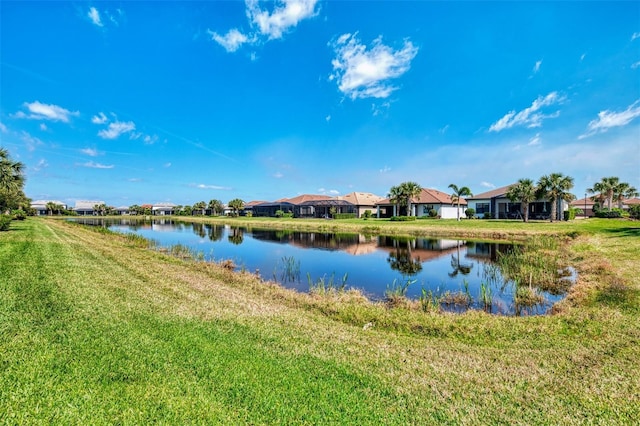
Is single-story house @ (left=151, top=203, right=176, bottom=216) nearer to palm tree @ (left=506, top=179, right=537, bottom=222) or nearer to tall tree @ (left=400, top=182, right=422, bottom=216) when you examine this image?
tall tree @ (left=400, top=182, right=422, bottom=216)

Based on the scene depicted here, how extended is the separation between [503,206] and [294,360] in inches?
2045

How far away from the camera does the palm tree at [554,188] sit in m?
37.4

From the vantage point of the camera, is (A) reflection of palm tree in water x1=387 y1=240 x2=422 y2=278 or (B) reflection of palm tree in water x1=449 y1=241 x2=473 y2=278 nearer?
(B) reflection of palm tree in water x1=449 y1=241 x2=473 y2=278

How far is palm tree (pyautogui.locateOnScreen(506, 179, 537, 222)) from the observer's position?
39.2 metres

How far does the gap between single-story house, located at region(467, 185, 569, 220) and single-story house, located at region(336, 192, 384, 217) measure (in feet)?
64.1

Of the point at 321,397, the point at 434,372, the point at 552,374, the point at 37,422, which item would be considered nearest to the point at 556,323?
the point at 552,374

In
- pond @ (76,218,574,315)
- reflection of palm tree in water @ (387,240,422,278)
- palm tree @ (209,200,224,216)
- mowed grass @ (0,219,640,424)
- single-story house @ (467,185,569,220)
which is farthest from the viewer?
palm tree @ (209,200,224,216)

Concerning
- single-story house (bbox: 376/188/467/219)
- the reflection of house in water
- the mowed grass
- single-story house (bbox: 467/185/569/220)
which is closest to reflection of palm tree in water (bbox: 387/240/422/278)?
the reflection of house in water

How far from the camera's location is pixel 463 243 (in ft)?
88.5

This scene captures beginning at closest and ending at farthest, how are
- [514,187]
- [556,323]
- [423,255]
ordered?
[556,323] → [423,255] → [514,187]

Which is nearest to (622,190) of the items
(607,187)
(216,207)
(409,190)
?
(607,187)

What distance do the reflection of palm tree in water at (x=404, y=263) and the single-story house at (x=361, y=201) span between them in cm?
4038

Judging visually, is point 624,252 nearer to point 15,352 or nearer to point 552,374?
point 552,374

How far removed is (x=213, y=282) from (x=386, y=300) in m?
6.10
